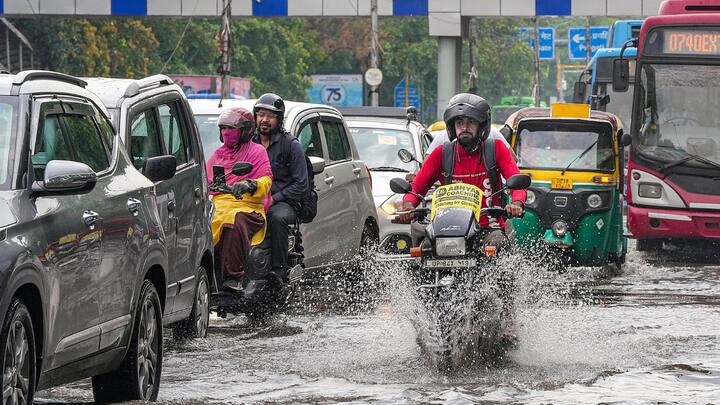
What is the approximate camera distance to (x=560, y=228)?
1952 cm

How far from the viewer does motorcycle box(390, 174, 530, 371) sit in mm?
9891

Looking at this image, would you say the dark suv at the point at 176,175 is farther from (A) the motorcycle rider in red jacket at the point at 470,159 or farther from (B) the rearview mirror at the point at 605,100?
(B) the rearview mirror at the point at 605,100

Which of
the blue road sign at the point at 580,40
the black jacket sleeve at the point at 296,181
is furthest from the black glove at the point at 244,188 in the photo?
the blue road sign at the point at 580,40

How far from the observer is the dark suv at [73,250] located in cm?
681

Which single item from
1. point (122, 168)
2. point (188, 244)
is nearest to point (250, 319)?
point (188, 244)

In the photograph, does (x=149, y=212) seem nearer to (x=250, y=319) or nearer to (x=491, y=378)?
(x=491, y=378)

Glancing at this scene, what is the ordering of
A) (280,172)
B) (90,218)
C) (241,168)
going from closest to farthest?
(90,218) < (241,168) < (280,172)

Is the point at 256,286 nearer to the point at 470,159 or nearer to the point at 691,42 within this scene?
the point at 470,159

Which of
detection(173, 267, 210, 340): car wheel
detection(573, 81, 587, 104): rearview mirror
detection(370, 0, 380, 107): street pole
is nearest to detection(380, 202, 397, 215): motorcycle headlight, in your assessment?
detection(173, 267, 210, 340): car wheel

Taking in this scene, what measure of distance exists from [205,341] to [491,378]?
2.64 metres

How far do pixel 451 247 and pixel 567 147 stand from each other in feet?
33.6

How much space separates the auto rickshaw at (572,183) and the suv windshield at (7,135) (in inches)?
482

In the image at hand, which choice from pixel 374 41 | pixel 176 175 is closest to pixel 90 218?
pixel 176 175

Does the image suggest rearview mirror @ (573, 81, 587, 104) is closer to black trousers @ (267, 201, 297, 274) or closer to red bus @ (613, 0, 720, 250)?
red bus @ (613, 0, 720, 250)
